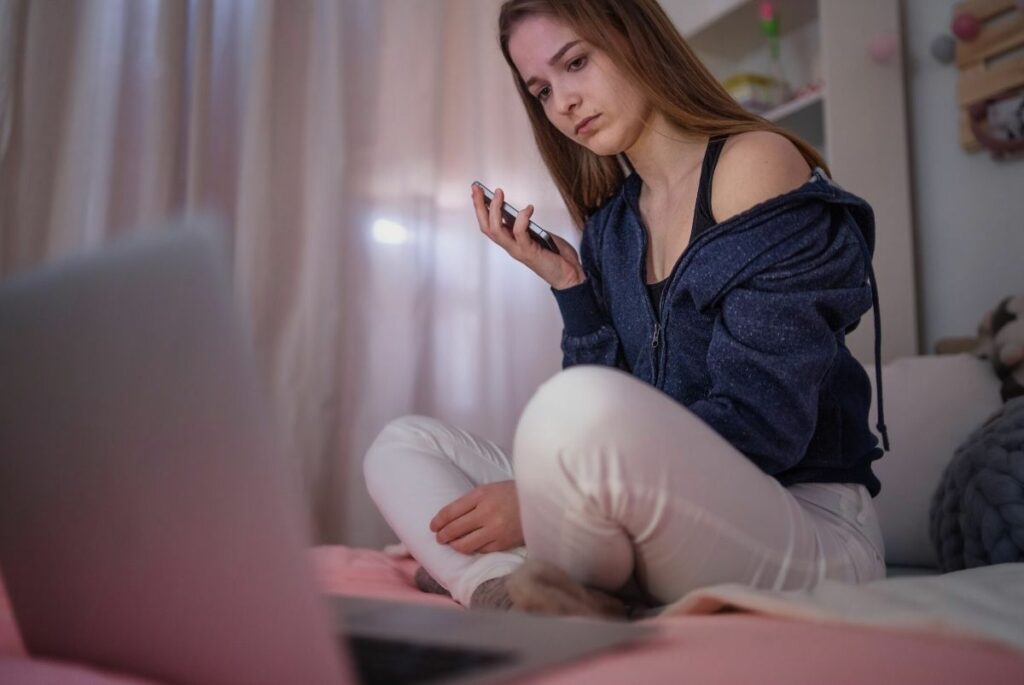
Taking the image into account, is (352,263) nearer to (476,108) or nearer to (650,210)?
(476,108)

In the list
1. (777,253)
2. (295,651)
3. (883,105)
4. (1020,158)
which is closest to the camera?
(295,651)

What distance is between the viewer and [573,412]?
58cm

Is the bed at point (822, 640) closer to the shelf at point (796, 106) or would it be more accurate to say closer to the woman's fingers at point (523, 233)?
the woman's fingers at point (523, 233)

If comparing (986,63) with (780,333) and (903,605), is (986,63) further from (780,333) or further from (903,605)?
(903,605)

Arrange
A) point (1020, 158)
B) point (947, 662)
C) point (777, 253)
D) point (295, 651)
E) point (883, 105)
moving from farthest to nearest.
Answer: point (883, 105) < point (1020, 158) < point (777, 253) < point (947, 662) < point (295, 651)

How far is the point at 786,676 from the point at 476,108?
67.7 inches

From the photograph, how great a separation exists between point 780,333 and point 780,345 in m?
0.01

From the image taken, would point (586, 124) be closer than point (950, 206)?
Yes

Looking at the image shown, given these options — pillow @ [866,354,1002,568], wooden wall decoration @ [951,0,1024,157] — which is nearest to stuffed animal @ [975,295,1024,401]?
pillow @ [866,354,1002,568]

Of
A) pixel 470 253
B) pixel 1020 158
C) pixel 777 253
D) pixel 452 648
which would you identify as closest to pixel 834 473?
pixel 777 253

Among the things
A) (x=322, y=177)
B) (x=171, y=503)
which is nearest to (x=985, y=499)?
(x=171, y=503)

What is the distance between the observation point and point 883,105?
1670 mm

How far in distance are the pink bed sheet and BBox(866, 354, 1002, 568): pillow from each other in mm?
782

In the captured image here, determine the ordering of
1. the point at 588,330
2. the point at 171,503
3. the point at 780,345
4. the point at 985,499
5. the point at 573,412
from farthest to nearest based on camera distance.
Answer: the point at 588,330
the point at 985,499
the point at 780,345
the point at 573,412
the point at 171,503
